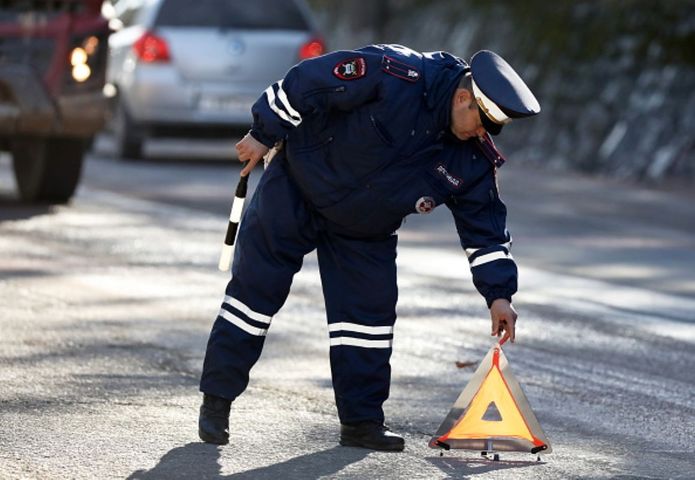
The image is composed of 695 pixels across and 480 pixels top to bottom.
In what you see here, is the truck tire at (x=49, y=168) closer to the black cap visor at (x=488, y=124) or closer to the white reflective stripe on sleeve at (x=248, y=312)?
the white reflective stripe on sleeve at (x=248, y=312)

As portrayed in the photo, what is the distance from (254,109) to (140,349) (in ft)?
6.49

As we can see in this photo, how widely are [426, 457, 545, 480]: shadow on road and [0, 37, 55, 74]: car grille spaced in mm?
6487

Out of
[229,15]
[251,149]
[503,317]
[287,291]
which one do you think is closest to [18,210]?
[229,15]

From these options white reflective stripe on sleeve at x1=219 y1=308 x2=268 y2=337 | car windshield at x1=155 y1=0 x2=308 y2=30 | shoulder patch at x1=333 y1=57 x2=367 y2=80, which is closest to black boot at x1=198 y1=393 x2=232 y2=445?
white reflective stripe on sleeve at x1=219 y1=308 x2=268 y2=337

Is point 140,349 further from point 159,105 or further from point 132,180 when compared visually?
point 159,105

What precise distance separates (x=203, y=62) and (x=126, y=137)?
41.7 inches

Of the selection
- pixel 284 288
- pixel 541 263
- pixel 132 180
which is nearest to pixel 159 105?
pixel 132 180

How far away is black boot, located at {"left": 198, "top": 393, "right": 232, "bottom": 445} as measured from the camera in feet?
19.4

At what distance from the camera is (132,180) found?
14875 mm

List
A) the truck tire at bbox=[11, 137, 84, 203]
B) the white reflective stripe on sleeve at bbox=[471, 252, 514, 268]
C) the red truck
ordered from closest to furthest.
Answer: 1. the white reflective stripe on sleeve at bbox=[471, 252, 514, 268]
2. the red truck
3. the truck tire at bbox=[11, 137, 84, 203]

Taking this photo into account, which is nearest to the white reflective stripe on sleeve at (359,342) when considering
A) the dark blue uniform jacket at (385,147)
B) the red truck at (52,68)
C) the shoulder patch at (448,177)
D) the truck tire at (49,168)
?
the dark blue uniform jacket at (385,147)

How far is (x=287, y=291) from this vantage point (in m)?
6.05

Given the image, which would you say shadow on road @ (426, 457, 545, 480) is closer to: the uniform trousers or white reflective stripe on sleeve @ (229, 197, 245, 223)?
the uniform trousers

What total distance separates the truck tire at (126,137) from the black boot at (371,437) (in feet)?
35.9
